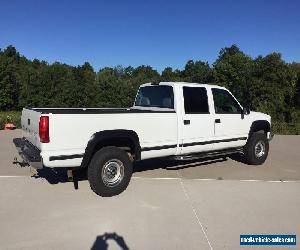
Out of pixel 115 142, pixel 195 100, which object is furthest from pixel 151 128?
pixel 195 100

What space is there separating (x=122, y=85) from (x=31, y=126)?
4340 cm

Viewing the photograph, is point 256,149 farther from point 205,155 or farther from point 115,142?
point 115,142

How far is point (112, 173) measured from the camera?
250 inches

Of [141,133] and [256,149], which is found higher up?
[141,133]

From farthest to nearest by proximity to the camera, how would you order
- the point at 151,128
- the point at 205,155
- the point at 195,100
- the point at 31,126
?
the point at 205,155 < the point at 195,100 < the point at 151,128 < the point at 31,126

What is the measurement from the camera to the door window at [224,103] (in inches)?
315

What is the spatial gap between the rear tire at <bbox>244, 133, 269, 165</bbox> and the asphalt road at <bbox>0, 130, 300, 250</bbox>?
0.67 metres

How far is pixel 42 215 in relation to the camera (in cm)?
525

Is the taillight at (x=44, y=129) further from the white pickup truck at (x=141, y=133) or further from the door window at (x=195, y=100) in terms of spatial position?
the door window at (x=195, y=100)

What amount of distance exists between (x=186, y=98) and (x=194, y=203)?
7.71ft

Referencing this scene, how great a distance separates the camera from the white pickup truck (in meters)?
5.65

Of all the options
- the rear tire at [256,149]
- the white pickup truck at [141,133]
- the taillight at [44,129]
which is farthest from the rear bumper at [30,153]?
the rear tire at [256,149]

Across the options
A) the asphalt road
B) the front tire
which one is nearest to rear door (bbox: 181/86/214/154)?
the asphalt road

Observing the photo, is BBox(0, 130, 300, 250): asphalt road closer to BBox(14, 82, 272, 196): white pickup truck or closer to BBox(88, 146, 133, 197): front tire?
BBox(88, 146, 133, 197): front tire
